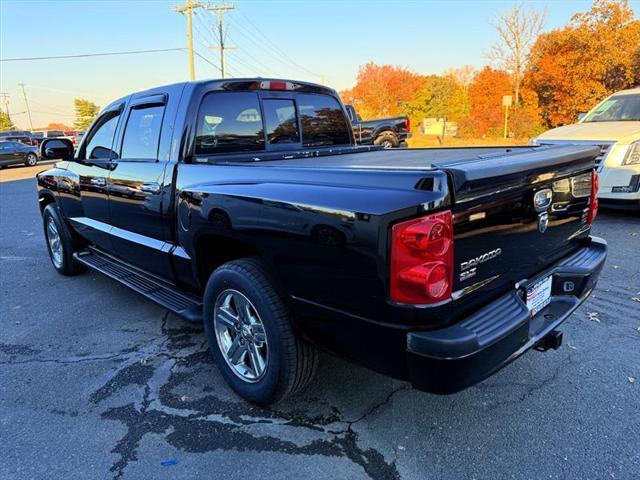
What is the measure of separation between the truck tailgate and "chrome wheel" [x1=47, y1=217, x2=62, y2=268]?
486cm

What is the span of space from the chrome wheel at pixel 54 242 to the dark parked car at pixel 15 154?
21.6m

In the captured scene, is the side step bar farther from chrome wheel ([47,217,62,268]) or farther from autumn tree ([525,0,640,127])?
autumn tree ([525,0,640,127])

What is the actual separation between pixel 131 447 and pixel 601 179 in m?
7.10

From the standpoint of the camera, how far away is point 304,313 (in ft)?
7.61

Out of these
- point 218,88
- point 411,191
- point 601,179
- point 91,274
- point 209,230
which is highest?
point 218,88

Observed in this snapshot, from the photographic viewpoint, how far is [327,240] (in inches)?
82.4

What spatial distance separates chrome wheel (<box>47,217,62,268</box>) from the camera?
17.7ft

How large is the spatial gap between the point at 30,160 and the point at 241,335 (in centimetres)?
2663

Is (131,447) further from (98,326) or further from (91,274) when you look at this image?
(91,274)

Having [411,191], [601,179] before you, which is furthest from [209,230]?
[601,179]

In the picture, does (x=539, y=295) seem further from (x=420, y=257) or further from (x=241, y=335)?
(x=241, y=335)

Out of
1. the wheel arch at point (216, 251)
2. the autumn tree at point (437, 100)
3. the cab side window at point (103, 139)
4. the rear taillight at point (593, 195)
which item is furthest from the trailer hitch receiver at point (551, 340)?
the autumn tree at point (437, 100)

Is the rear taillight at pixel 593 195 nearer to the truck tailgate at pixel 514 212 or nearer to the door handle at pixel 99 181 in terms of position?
the truck tailgate at pixel 514 212

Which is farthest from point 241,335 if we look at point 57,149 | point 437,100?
point 437,100
